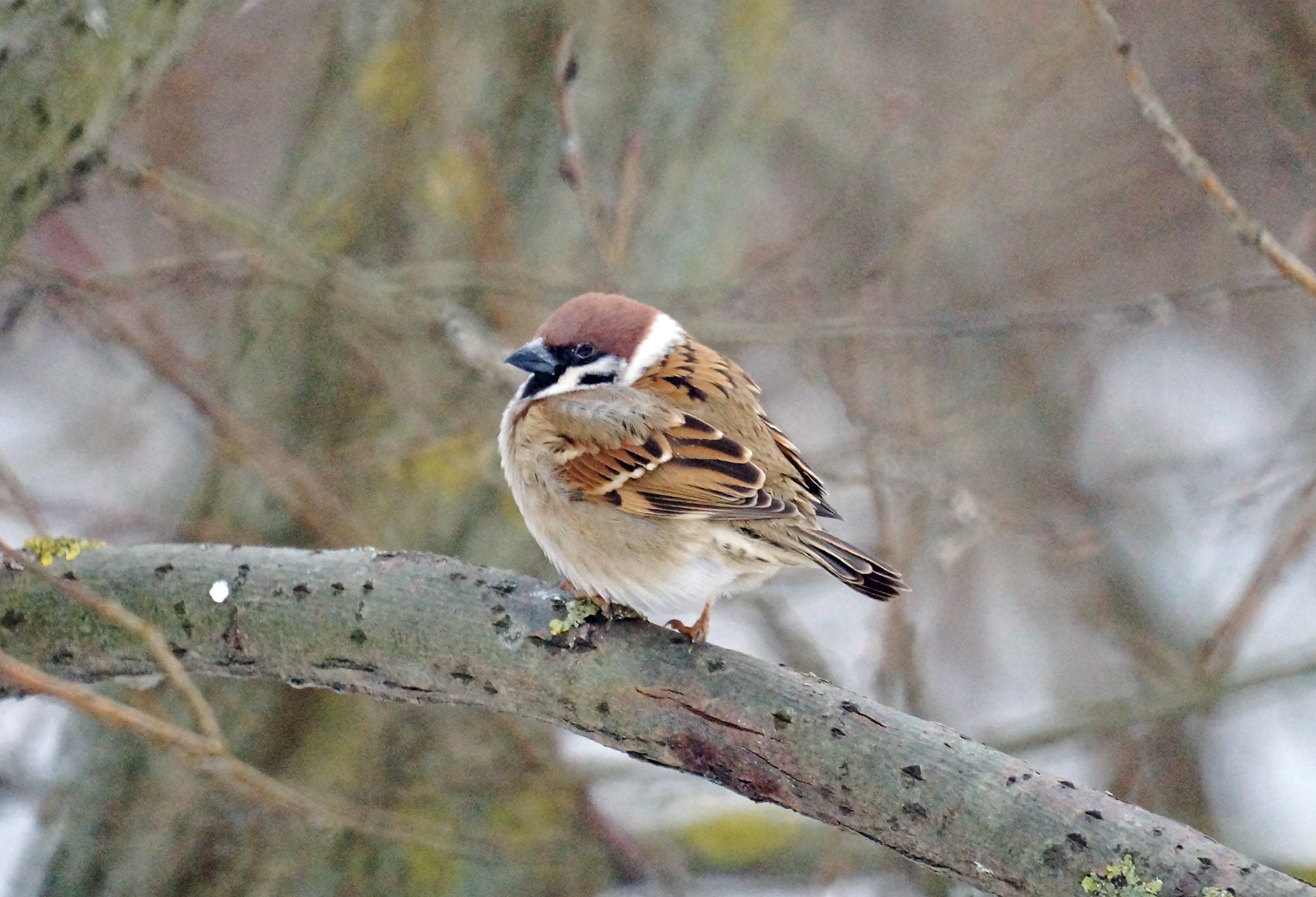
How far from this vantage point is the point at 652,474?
10.1 ft

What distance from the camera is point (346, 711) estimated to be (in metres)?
4.44

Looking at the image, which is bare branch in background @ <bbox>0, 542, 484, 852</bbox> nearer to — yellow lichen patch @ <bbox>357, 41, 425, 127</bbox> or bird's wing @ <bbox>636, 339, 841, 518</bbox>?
bird's wing @ <bbox>636, 339, 841, 518</bbox>

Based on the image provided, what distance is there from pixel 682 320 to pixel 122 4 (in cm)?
184

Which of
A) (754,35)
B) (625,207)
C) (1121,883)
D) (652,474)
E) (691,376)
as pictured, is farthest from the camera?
(754,35)

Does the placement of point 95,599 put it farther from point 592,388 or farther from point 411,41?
point 411,41

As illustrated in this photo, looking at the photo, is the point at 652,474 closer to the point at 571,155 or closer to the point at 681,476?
the point at 681,476

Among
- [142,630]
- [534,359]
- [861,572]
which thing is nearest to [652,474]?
[534,359]

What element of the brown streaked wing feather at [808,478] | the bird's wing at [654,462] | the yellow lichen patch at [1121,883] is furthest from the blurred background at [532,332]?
the yellow lichen patch at [1121,883]

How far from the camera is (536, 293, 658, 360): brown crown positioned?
334cm

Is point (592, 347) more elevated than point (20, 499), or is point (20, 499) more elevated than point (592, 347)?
point (592, 347)

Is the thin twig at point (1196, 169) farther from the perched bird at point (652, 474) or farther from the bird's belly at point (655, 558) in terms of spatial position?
the bird's belly at point (655, 558)

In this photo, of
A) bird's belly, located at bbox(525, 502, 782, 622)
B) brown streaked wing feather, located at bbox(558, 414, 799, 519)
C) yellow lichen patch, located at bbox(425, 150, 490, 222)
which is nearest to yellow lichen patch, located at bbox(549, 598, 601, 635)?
bird's belly, located at bbox(525, 502, 782, 622)

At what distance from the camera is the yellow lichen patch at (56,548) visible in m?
2.59

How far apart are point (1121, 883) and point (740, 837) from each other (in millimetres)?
3024
